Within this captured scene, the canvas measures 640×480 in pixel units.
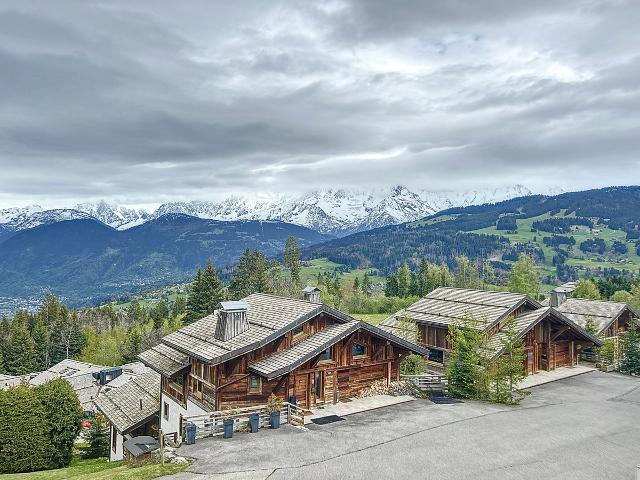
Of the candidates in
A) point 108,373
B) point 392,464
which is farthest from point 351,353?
point 108,373

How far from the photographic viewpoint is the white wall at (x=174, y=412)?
34031 millimetres

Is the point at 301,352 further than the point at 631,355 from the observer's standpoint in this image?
No

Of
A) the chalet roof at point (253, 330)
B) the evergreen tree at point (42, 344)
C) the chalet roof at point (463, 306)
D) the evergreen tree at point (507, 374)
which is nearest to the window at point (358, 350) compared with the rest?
the chalet roof at point (253, 330)

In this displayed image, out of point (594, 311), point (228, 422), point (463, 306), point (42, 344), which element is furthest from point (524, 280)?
point (42, 344)

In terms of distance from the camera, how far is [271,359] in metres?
31.9

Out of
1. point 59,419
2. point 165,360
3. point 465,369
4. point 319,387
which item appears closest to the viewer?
point 319,387

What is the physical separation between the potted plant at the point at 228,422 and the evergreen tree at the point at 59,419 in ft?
53.9

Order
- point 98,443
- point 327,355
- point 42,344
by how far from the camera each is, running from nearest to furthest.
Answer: point 327,355 → point 98,443 → point 42,344

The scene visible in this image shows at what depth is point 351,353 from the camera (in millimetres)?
35312

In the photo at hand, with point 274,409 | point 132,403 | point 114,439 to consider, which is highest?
point 274,409

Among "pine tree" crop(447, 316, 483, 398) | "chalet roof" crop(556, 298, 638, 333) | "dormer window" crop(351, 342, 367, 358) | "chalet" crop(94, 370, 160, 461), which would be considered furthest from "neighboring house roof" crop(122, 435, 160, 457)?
"chalet roof" crop(556, 298, 638, 333)

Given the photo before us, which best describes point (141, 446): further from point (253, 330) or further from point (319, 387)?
point (319, 387)

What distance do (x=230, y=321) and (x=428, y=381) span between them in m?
15.8

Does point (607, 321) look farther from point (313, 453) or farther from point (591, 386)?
point (313, 453)
